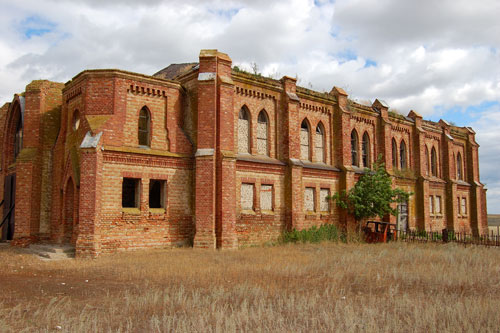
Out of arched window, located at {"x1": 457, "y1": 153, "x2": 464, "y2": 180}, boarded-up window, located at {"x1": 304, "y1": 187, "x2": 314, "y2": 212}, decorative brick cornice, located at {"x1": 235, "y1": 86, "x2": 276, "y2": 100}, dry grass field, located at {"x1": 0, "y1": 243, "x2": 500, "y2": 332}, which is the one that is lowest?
dry grass field, located at {"x1": 0, "y1": 243, "x2": 500, "y2": 332}

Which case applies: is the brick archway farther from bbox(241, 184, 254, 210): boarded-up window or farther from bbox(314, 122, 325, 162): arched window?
bbox(314, 122, 325, 162): arched window

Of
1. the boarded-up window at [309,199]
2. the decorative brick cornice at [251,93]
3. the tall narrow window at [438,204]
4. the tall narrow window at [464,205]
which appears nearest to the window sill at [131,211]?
the decorative brick cornice at [251,93]

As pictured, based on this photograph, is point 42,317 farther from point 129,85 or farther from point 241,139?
point 241,139

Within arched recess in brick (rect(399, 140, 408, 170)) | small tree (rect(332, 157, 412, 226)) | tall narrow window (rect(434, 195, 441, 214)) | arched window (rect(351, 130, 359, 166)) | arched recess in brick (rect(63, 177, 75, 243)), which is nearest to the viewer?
arched recess in brick (rect(63, 177, 75, 243))

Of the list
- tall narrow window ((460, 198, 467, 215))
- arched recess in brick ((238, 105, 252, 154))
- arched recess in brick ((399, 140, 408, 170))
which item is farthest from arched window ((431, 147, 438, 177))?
arched recess in brick ((238, 105, 252, 154))

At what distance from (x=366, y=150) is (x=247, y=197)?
402 inches

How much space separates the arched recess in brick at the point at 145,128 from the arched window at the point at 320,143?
932cm

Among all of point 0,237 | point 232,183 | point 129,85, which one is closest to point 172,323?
point 232,183

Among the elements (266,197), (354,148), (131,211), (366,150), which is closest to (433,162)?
(366,150)

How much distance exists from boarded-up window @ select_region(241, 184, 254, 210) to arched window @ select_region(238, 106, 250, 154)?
1.73 m

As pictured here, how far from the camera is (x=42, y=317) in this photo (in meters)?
7.29

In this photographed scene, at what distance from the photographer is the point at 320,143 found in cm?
2378

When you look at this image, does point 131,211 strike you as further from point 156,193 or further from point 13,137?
point 13,137

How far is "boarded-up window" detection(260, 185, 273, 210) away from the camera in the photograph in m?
20.4
